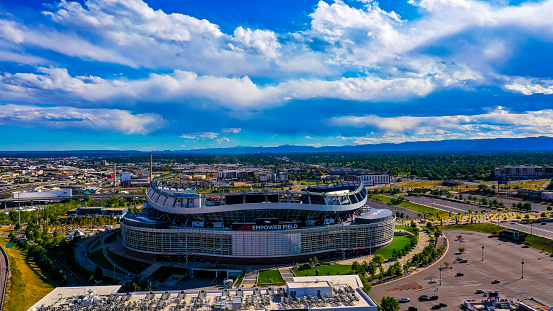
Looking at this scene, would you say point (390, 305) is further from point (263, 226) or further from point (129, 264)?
point (129, 264)

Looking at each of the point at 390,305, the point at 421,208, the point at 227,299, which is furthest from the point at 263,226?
the point at 421,208

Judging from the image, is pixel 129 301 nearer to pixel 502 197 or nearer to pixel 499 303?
pixel 499 303

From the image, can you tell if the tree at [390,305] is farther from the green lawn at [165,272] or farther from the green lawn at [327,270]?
A: the green lawn at [165,272]

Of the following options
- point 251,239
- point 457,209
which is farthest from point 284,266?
point 457,209

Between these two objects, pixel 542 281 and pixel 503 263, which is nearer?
pixel 542 281

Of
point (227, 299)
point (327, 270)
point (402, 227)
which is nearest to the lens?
point (227, 299)

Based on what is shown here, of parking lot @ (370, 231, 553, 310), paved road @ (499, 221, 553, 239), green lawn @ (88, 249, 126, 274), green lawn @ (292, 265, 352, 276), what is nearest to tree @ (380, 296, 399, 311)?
parking lot @ (370, 231, 553, 310)

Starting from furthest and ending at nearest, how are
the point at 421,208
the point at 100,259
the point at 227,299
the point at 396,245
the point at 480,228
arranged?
the point at 421,208, the point at 480,228, the point at 396,245, the point at 100,259, the point at 227,299

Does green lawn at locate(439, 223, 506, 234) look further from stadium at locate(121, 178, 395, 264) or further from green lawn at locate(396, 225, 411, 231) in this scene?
stadium at locate(121, 178, 395, 264)
